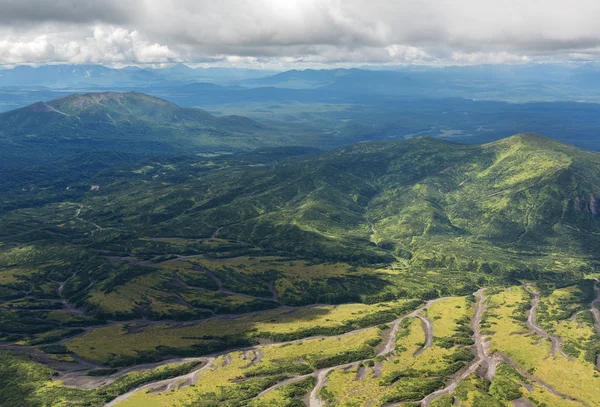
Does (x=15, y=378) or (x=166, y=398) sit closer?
(x=166, y=398)

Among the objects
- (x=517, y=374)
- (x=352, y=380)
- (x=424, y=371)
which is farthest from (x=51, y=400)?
(x=517, y=374)

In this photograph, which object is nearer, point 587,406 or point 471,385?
point 587,406

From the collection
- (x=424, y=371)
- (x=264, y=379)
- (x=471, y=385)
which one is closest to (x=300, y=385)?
(x=264, y=379)

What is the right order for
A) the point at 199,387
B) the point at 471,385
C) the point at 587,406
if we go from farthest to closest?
the point at 199,387 < the point at 471,385 < the point at 587,406

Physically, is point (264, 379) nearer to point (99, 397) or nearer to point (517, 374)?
point (99, 397)

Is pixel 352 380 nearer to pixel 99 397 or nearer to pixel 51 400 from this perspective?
pixel 99 397

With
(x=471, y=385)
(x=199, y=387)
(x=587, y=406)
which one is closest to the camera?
(x=587, y=406)

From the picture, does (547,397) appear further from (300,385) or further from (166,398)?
(166,398)

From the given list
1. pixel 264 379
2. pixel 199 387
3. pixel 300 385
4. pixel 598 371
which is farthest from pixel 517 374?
pixel 199 387
